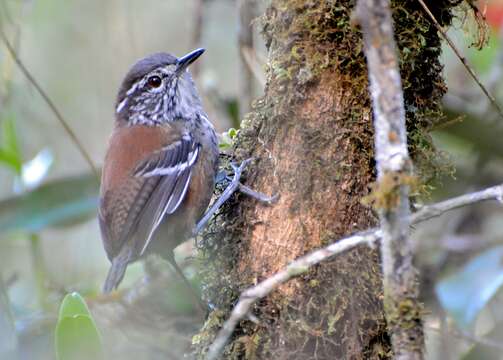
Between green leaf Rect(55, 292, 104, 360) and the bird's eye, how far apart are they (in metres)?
1.85

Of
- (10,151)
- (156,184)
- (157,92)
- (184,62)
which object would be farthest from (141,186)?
(10,151)

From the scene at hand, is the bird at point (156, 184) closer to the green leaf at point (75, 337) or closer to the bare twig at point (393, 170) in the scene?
the green leaf at point (75, 337)

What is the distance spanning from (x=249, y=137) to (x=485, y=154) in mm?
2433

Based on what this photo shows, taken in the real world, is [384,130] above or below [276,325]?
above

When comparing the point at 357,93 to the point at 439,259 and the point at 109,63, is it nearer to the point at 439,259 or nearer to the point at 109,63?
the point at 439,259

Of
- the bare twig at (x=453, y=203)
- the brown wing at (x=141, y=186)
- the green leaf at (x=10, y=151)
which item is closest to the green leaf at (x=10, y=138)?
the green leaf at (x=10, y=151)

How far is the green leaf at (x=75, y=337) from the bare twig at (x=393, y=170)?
3.75ft

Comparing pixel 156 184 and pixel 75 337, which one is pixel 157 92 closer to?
pixel 156 184

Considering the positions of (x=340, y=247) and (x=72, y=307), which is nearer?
(x=340, y=247)

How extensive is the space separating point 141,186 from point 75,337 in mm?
1262

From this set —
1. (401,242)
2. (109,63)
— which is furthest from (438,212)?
(109,63)

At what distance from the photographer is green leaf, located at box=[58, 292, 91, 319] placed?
270cm

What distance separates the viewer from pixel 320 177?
9.09 ft

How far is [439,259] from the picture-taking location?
525 centimetres
